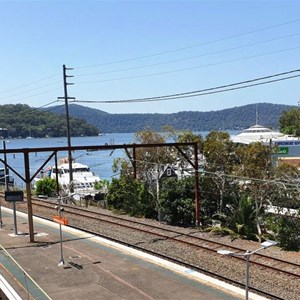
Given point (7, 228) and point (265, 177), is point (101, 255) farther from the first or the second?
point (265, 177)

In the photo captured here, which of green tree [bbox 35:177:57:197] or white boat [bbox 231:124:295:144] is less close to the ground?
white boat [bbox 231:124:295:144]

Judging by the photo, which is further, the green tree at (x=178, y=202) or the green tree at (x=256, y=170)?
the green tree at (x=178, y=202)

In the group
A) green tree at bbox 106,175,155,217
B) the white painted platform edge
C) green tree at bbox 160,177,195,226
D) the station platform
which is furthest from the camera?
green tree at bbox 106,175,155,217

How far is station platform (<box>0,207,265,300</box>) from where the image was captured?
1345 cm

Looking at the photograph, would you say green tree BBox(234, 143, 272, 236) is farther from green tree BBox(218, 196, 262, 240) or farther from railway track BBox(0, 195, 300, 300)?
railway track BBox(0, 195, 300, 300)

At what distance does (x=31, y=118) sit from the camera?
166875 millimetres

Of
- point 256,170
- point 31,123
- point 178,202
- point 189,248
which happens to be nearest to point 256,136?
point 256,170

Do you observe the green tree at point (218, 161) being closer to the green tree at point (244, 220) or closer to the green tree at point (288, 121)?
the green tree at point (244, 220)

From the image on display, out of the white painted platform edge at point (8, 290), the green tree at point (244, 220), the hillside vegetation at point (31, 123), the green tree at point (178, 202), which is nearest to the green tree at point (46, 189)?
the green tree at point (178, 202)

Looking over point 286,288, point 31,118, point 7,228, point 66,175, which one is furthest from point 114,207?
point 31,118

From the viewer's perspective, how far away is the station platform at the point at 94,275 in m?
13.5

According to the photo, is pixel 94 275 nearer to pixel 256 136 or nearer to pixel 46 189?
pixel 46 189

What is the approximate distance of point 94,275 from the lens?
610 inches

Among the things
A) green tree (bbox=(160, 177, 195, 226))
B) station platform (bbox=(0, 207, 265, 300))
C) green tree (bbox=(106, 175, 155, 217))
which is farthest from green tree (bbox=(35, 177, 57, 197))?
station platform (bbox=(0, 207, 265, 300))
